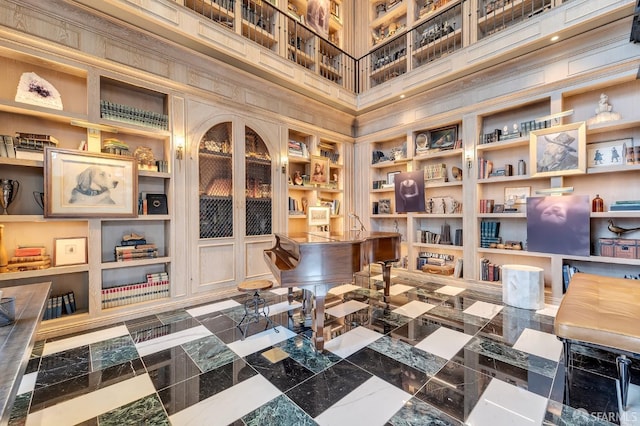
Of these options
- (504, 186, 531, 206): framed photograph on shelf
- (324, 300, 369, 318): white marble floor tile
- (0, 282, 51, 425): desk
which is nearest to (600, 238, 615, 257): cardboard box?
(504, 186, 531, 206): framed photograph on shelf

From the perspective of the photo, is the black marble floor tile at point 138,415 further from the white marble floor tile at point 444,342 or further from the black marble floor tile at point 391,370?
the white marble floor tile at point 444,342

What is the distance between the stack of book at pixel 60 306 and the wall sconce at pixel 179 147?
6.36ft

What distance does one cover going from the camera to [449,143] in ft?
15.0

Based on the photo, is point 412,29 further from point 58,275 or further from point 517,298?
point 58,275

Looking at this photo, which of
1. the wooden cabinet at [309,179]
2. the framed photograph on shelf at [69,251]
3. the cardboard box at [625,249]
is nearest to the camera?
the framed photograph on shelf at [69,251]

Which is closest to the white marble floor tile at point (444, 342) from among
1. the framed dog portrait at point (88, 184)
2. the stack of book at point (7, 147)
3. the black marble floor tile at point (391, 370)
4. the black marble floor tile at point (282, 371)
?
the black marble floor tile at point (391, 370)

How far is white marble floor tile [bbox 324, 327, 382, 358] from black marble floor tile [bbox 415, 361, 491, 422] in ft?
2.16

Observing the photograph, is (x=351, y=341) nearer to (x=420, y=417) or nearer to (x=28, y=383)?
(x=420, y=417)

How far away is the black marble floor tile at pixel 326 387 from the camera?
1.67m

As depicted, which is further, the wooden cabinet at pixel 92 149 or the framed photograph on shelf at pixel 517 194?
the framed photograph on shelf at pixel 517 194

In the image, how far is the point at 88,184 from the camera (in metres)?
2.86

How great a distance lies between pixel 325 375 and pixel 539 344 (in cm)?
198

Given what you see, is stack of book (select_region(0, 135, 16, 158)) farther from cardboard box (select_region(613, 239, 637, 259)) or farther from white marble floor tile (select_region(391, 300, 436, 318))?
cardboard box (select_region(613, 239, 637, 259))

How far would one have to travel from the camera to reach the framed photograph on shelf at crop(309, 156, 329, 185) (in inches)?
195
